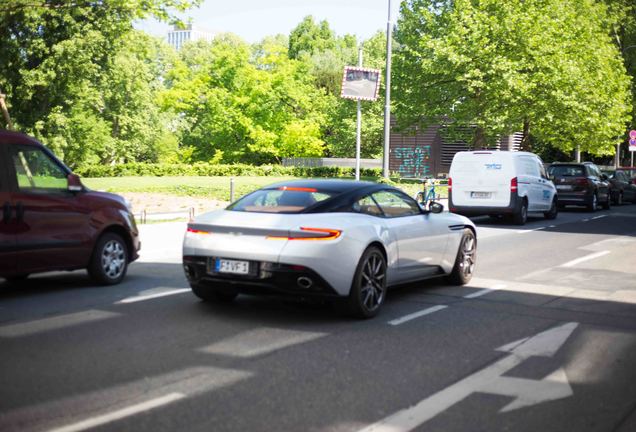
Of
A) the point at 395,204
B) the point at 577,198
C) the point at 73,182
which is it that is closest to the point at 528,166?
the point at 577,198

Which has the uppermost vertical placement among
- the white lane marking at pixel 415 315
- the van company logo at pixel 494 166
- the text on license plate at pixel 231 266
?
the van company logo at pixel 494 166

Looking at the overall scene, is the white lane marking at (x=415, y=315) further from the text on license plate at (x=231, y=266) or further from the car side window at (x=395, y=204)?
the text on license plate at (x=231, y=266)

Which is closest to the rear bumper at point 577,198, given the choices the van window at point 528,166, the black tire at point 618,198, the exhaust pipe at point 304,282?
the van window at point 528,166

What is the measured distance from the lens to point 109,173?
54094 millimetres

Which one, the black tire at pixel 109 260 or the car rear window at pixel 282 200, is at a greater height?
the car rear window at pixel 282 200

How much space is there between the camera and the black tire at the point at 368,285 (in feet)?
23.9

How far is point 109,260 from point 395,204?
3646mm

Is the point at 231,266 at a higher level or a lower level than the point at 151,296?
higher

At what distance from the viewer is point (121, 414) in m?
4.46

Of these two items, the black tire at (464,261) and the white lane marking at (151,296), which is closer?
the white lane marking at (151,296)

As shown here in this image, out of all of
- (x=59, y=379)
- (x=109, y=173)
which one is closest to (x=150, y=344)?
(x=59, y=379)

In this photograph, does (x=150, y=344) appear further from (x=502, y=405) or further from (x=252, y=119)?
(x=252, y=119)

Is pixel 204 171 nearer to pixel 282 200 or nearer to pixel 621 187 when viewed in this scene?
pixel 621 187

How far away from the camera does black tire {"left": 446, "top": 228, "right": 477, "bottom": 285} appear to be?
32.0 feet
